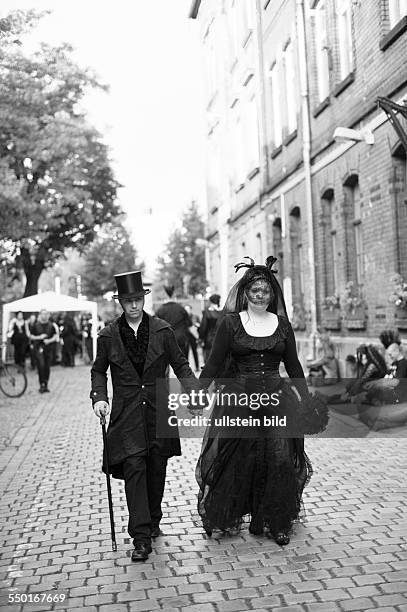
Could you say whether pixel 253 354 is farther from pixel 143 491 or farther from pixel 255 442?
pixel 143 491

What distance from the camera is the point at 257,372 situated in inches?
229

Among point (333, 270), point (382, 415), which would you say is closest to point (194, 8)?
point (333, 270)

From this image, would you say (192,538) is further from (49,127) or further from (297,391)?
(49,127)

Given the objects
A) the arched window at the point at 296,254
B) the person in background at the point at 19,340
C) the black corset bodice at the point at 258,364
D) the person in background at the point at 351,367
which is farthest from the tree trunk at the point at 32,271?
the black corset bodice at the point at 258,364

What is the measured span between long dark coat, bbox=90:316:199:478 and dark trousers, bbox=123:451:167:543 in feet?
0.24

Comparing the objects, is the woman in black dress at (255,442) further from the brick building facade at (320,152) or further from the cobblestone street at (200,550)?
the brick building facade at (320,152)

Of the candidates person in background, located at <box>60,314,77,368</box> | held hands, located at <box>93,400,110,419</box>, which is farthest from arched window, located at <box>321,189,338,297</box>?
person in background, located at <box>60,314,77,368</box>

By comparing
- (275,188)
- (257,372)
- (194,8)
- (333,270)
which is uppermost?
→ (194,8)

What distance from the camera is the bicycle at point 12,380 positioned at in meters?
16.9

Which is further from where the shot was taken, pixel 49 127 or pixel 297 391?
pixel 49 127

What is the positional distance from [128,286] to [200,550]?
1776mm

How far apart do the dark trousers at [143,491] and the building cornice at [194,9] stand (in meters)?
30.0

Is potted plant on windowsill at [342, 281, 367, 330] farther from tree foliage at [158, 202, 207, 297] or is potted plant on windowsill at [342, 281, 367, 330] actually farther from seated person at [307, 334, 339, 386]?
tree foliage at [158, 202, 207, 297]

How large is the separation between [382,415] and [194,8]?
27.1 meters
